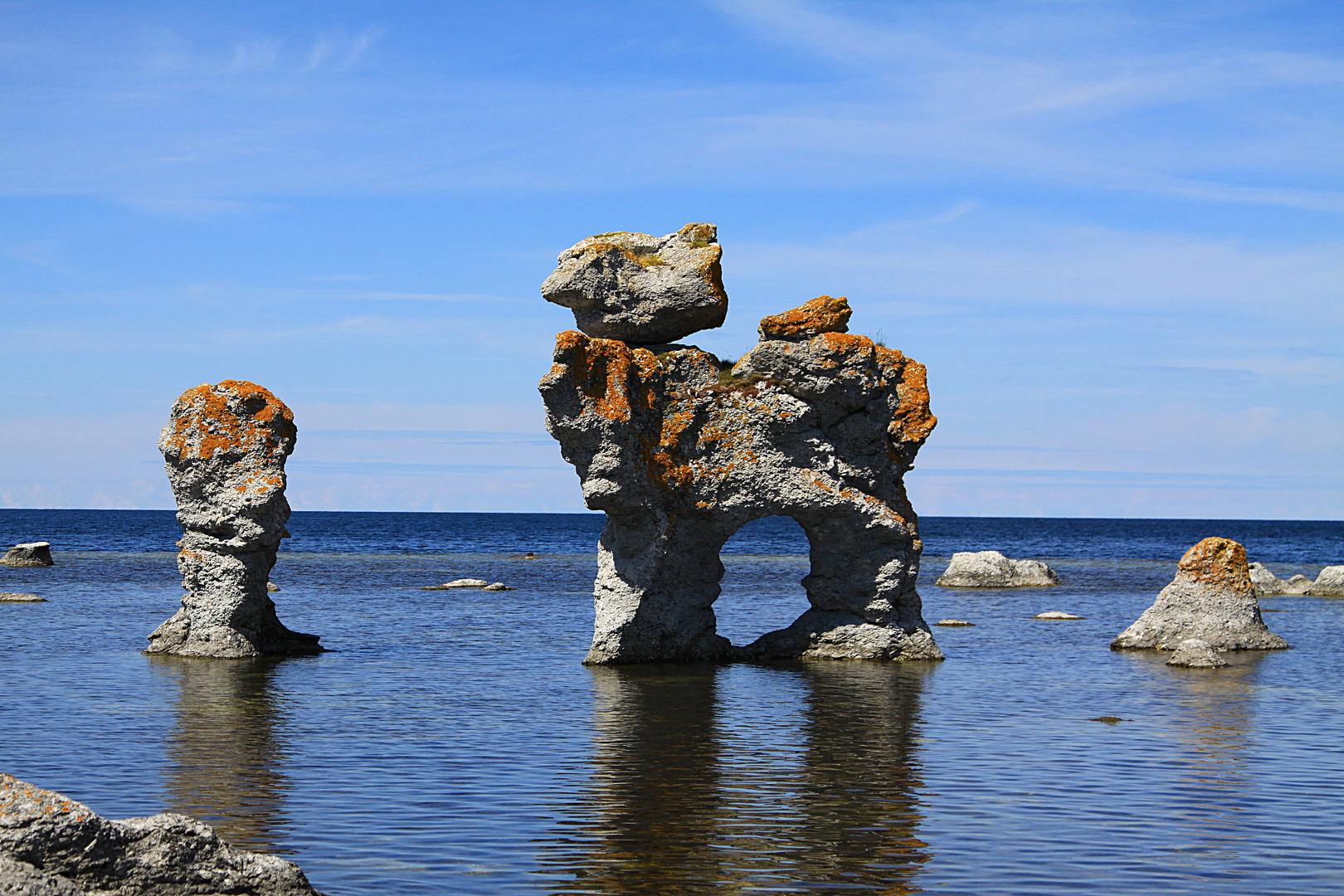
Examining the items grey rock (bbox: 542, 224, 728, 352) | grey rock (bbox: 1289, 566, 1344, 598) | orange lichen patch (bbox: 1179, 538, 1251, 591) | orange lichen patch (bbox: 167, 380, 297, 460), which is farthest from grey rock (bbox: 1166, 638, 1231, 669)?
grey rock (bbox: 1289, 566, 1344, 598)

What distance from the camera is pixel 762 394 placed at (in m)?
26.4

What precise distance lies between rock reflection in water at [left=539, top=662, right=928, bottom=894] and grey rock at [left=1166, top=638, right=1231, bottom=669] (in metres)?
7.77

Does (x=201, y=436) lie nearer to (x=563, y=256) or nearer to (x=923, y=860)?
(x=563, y=256)

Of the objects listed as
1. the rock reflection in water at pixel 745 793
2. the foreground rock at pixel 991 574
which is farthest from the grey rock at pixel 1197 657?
the foreground rock at pixel 991 574

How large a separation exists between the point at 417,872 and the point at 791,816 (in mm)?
4199

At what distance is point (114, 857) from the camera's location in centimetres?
816

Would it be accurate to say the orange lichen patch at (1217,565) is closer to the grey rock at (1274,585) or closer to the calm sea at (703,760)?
the calm sea at (703,760)

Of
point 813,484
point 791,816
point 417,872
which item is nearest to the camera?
point 417,872

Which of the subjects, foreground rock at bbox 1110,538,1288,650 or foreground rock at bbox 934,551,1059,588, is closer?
foreground rock at bbox 1110,538,1288,650

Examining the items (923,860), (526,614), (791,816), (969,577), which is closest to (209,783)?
(791,816)

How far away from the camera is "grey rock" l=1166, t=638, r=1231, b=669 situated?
27.4m

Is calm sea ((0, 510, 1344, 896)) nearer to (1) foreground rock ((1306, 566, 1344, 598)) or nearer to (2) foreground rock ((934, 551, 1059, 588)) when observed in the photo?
(1) foreground rock ((1306, 566, 1344, 598))

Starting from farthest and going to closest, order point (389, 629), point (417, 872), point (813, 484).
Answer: point (389, 629), point (813, 484), point (417, 872)

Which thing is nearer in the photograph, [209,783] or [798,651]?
[209,783]
